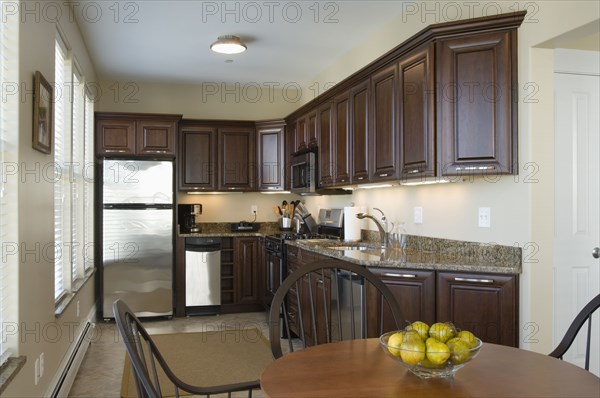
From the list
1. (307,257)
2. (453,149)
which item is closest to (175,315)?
(307,257)

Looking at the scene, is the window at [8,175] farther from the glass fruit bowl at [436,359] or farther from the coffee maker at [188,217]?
the coffee maker at [188,217]

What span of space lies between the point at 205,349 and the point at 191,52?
2998mm

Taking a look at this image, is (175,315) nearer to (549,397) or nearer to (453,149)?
(453,149)

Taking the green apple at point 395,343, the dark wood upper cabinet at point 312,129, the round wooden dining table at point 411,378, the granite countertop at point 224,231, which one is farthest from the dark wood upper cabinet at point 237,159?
the green apple at point 395,343

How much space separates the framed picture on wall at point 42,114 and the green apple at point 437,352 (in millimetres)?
2306

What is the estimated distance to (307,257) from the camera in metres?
4.47

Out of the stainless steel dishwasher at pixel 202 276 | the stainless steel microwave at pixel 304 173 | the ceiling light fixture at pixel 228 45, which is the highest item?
the ceiling light fixture at pixel 228 45

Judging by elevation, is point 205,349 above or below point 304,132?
below

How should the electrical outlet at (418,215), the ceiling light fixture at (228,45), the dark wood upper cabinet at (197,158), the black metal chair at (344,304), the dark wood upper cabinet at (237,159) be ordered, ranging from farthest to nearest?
the dark wood upper cabinet at (237,159) → the dark wood upper cabinet at (197,158) → the ceiling light fixture at (228,45) → the electrical outlet at (418,215) → the black metal chair at (344,304)

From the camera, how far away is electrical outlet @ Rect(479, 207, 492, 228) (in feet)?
10.6

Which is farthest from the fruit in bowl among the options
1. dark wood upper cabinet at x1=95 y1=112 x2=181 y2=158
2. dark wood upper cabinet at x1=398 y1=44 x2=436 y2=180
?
dark wood upper cabinet at x1=95 y1=112 x2=181 y2=158

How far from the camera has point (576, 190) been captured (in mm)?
3266

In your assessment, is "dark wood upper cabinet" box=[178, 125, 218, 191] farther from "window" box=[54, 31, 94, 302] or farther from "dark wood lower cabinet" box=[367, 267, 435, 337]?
"dark wood lower cabinet" box=[367, 267, 435, 337]

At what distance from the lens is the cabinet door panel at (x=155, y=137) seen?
6.04 meters
